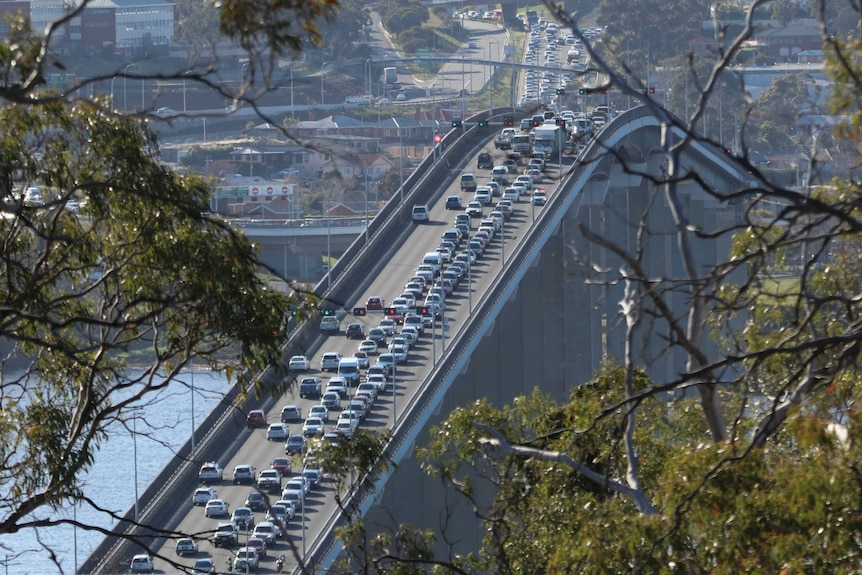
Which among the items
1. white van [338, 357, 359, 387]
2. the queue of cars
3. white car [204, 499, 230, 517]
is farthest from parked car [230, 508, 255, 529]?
white van [338, 357, 359, 387]

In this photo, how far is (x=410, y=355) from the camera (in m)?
39.1

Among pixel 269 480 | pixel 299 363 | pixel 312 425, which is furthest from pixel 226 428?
pixel 299 363

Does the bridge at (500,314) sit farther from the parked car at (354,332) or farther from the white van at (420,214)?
the parked car at (354,332)

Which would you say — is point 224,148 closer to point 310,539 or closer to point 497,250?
point 497,250

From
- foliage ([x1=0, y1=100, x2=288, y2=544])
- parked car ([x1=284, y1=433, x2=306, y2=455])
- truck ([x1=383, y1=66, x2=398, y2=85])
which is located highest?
foliage ([x1=0, y1=100, x2=288, y2=544])

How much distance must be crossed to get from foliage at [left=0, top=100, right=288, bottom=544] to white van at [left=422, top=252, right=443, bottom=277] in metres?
34.1

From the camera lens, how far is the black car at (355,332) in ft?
133

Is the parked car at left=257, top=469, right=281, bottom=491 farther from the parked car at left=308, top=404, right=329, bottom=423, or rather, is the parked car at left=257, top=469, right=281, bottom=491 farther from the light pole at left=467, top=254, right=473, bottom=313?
the light pole at left=467, top=254, right=473, bottom=313

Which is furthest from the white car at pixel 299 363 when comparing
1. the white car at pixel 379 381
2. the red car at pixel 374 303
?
the red car at pixel 374 303

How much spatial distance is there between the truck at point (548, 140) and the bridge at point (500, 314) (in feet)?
5.88

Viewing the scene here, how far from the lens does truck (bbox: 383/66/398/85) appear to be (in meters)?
99.0

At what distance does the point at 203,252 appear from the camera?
32.2 ft

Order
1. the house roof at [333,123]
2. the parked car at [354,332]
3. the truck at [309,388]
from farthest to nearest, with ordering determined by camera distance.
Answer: the house roof at [333,123] → the parked car at [354,332] → the truck at [309,388]

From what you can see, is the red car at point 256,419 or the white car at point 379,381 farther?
the white car at point 379,381
